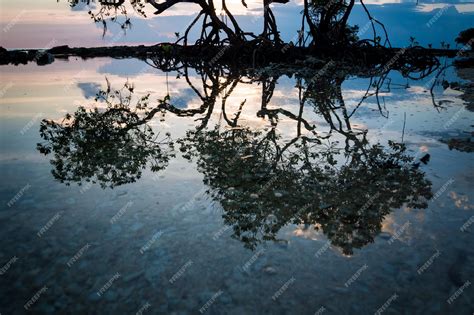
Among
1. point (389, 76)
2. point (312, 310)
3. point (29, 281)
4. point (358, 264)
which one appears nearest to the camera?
point (312, 310)

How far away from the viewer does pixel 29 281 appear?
11.2ft

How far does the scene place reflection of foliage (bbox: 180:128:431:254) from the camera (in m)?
4.45

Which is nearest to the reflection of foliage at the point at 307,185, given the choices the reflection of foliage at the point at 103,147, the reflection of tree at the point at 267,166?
the reflection of tree at the point at 267,166

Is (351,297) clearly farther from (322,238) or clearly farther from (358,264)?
(322,238)

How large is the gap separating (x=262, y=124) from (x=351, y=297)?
6.07m

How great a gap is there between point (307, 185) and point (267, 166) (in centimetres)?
93

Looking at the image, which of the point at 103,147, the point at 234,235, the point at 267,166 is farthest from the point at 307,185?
the point at 103,147

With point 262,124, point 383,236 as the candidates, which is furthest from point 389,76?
point 383,236

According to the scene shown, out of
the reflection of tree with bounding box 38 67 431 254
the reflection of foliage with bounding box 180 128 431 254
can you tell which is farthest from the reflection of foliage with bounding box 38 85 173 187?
the reflection of foliage with bounding box 180 128 431 254

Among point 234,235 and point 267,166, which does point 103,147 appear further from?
point 234,235

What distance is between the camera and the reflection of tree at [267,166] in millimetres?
4605

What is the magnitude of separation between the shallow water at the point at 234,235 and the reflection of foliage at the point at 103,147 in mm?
69

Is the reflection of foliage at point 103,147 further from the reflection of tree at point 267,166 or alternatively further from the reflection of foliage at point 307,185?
the reflection of foliage at point 307,185

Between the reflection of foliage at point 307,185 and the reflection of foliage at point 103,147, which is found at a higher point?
the reflection of foliage at point 103,147
